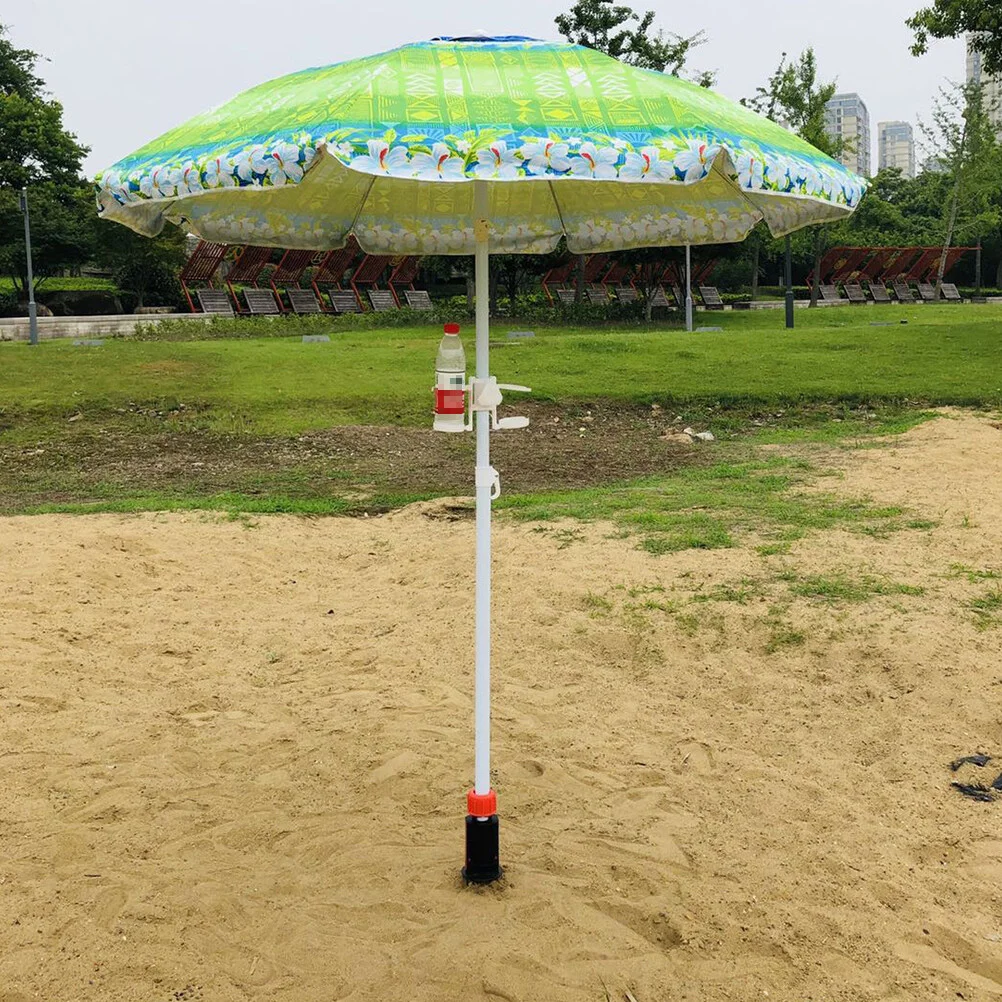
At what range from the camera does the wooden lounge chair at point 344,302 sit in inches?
1198

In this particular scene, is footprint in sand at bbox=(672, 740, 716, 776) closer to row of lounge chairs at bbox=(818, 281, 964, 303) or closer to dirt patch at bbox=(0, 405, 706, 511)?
dirt patch at bbox=(0, 405, 706, 511)

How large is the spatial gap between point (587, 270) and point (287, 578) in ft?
90.1

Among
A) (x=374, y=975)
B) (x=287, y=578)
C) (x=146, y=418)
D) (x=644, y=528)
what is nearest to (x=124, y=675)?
(x=287, y=578)

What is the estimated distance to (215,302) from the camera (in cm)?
2947

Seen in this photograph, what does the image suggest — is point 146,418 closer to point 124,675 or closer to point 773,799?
point 124,675

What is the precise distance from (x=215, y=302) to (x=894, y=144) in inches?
3758

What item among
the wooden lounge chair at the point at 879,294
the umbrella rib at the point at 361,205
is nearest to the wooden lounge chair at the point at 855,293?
the wooden lounge chair at the point at 879,294

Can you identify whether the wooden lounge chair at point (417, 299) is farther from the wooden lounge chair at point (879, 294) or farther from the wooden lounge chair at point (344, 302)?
the wooden lounge chair at point (879, 294)

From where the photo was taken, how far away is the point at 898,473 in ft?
29.3

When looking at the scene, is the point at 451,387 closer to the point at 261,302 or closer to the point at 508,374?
the point at 508,374

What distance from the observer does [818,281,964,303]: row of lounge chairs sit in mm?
36969

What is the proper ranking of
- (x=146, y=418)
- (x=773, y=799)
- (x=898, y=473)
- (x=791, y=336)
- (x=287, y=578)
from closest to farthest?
(x=773, y=799), (x=287, y=578), (x=898, y=473), (x=146, y=418), (x=791, y=336)

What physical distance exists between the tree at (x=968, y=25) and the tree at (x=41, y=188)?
70.6 feet

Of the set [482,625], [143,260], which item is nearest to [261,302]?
[143,260]
